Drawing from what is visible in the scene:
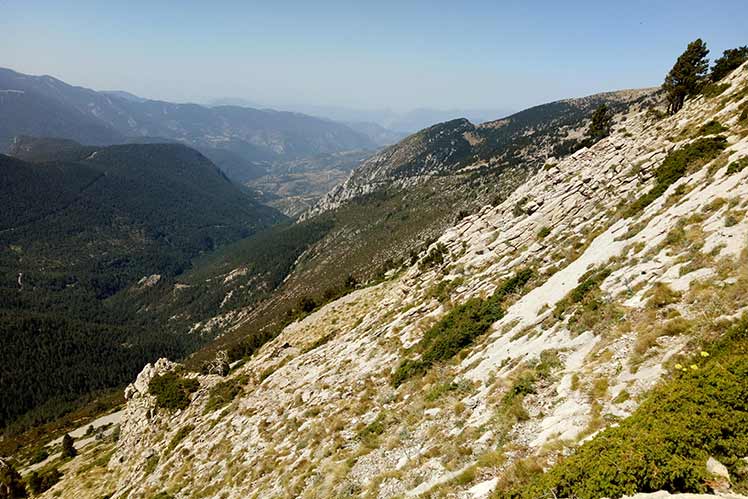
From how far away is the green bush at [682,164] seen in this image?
22.6 metres

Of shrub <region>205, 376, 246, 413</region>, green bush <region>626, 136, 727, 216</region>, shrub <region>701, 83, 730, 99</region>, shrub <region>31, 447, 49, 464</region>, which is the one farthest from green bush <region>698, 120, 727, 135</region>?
shrub <region>31, 447, 49, 464</region>

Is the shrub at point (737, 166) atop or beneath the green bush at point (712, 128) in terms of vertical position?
beneath

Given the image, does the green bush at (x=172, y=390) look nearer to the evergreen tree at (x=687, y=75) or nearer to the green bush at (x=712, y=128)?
the green bush at (x=712, y=128)

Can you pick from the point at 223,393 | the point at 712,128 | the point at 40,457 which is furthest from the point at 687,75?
the point at 40,457

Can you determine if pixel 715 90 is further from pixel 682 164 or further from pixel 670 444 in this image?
pixel 670 444

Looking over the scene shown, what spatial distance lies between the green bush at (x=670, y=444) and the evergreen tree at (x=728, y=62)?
53.1 meters

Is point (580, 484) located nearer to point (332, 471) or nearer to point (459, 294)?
point (332, 471)

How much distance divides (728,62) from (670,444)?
5778 centimetres

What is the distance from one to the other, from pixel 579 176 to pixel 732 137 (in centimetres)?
1319

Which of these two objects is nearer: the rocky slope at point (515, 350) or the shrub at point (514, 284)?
the rocky slope at point (515, 350)

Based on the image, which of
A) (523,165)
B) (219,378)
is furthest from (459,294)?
(523,165)

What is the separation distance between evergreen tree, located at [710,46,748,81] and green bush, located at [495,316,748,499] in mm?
53081

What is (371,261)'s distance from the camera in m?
156

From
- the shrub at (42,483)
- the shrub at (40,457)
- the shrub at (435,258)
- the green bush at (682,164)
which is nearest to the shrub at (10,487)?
the shrub at (42,483)
